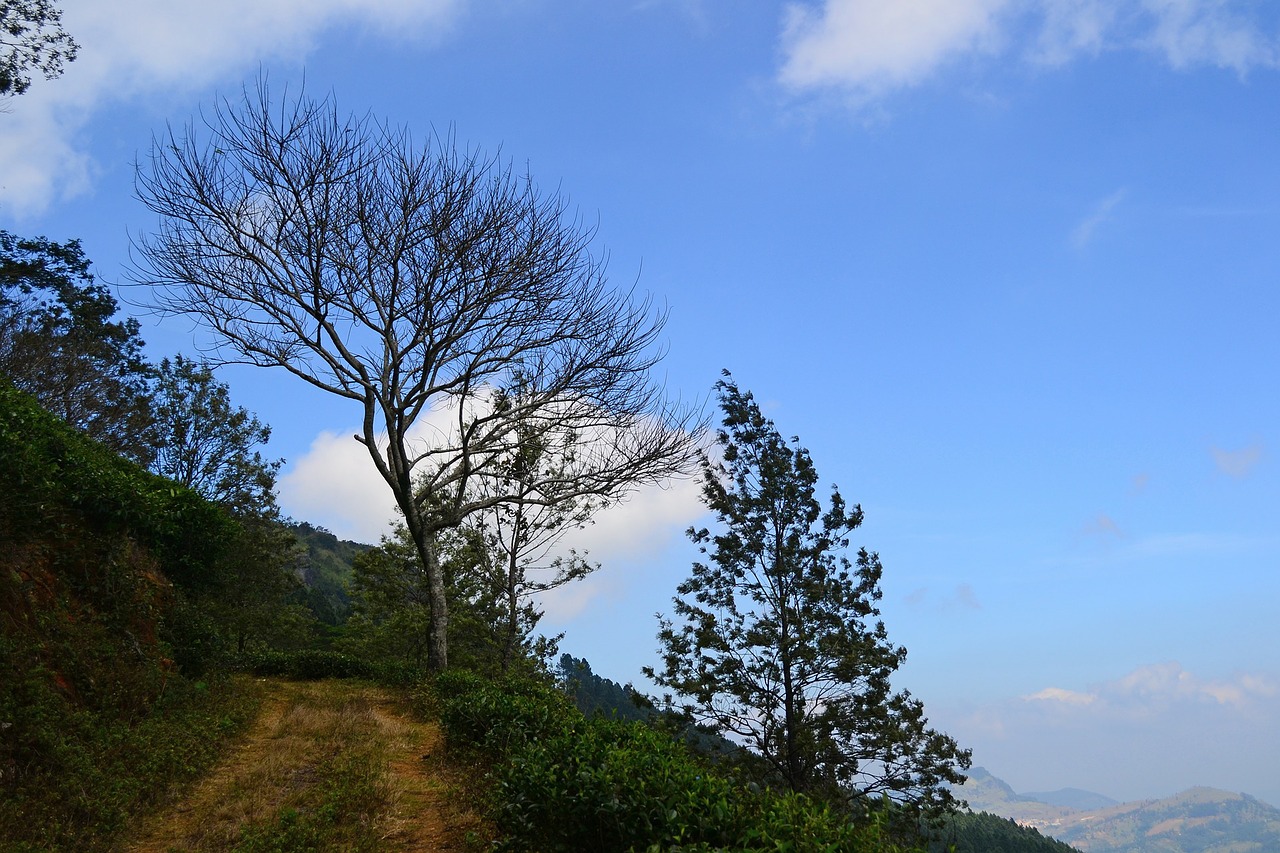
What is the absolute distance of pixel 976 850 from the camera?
9250 cm

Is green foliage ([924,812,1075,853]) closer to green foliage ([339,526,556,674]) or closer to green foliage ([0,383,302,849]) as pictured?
green foliage ([339,526,556,674])

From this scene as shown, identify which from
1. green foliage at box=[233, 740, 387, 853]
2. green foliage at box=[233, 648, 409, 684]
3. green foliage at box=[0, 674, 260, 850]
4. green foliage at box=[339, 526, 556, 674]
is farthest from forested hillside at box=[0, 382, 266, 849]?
green foliage at box=[339, 526, 556, 674]

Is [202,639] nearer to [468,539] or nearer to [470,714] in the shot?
[470,714]

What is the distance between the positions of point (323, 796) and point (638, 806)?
13.9 ft

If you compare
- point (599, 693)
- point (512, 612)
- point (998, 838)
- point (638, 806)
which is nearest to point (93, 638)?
point (638, 806)

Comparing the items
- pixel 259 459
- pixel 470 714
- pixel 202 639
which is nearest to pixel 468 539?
pixel 259 459

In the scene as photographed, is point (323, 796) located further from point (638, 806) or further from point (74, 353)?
point (74, 353)

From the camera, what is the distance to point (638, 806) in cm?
510

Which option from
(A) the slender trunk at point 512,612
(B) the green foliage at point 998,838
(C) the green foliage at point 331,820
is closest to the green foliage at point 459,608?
(A) the slender trunk at point 512,612

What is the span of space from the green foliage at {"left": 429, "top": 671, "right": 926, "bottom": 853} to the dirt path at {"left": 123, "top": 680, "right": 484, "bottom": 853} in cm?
76

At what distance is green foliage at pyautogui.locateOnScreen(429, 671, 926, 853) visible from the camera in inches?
181

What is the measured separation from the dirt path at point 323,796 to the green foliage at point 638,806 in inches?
30.1

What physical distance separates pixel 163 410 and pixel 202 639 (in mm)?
23315

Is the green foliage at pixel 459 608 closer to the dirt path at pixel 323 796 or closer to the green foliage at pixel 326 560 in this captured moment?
the dirt path at pixel 323 796
